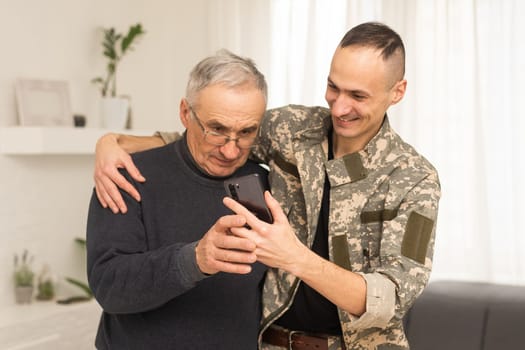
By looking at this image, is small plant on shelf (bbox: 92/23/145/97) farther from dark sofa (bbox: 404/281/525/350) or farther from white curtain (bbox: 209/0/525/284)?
dark sofa (bbox: 404/281/525/350)

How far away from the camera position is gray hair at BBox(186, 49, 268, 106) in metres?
1.71

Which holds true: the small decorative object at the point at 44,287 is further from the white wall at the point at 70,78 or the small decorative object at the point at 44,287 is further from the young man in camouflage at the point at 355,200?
the young man in camouflage at the point at 355,200

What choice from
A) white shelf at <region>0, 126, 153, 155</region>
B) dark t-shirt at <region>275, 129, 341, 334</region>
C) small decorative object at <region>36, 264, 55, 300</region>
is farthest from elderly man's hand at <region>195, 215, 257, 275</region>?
small decorative object at <region>36, 264, 55, 300</region>

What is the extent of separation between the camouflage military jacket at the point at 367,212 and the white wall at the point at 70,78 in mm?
2256

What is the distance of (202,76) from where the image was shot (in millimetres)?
1723

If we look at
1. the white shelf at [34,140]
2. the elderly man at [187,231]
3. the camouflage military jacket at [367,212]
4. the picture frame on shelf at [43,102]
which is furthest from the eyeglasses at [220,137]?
the picture frame on shelf at [43,102]

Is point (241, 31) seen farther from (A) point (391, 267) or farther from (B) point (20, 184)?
(A) point (391, 267)

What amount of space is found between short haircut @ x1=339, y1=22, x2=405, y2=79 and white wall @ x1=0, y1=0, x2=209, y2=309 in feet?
8.02

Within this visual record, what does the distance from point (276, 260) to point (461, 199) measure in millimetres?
2426

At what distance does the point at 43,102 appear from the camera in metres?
3.84

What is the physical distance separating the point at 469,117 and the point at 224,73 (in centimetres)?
224

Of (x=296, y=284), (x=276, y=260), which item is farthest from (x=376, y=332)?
(x=276, y=260)

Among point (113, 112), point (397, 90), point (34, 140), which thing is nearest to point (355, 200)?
point (397, 90)

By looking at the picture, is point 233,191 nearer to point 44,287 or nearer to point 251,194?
point 251,194
